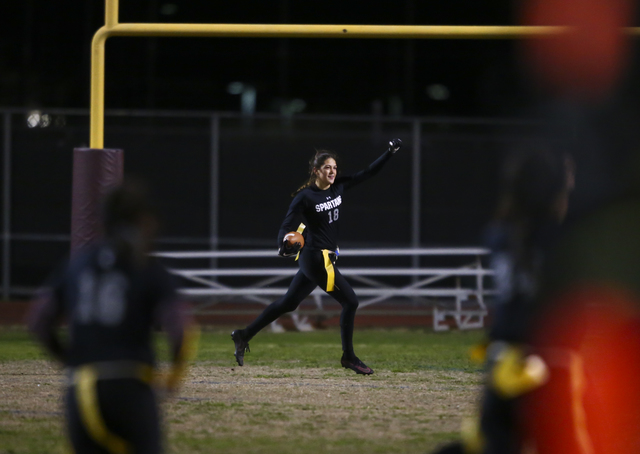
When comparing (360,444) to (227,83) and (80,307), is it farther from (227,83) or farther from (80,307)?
(227,83)

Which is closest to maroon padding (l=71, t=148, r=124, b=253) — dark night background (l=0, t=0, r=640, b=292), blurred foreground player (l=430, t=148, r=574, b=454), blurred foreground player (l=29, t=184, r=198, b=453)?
blurred foreground player (l=29, t=184, r=198, b=453)

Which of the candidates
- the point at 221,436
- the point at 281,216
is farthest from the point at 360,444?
the point at 281,216

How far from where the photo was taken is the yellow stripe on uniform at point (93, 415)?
3674 millimetres

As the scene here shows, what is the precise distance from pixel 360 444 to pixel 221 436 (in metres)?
0.90

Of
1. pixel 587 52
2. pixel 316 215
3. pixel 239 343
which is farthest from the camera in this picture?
pixel 587 52

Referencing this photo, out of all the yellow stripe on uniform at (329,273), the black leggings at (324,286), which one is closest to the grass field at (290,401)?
the black leggings at (324,286)

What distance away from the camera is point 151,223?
3838 millimetres

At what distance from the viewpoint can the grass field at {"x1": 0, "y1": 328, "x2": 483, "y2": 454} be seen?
5.94 m

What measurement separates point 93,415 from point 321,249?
5.26 metres

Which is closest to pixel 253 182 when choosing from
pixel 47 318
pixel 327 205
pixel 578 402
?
pixel 327 205

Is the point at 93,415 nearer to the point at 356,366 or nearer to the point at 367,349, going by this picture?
the point at 356,366

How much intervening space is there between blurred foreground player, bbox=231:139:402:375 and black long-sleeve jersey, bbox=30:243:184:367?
4942mm

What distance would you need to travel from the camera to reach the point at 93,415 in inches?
144

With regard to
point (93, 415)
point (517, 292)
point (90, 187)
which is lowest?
point (93, 415)
